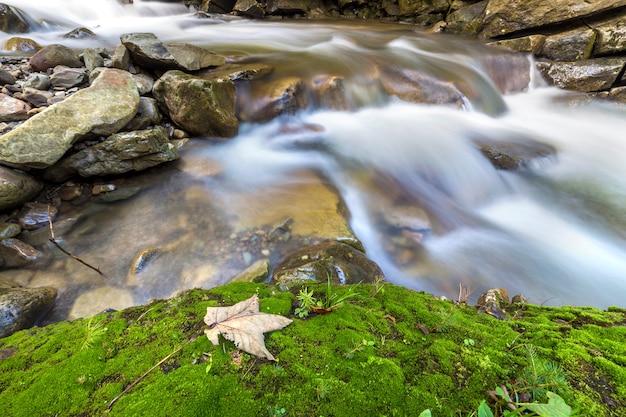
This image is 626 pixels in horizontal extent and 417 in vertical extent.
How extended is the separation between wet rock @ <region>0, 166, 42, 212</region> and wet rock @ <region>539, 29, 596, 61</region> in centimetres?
1588

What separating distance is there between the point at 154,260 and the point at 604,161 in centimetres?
1078

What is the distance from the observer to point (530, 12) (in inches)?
470

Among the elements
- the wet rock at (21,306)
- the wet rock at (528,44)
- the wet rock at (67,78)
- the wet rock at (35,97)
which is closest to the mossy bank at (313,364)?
the wet rock at (21,306)

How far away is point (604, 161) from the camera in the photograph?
796 cm

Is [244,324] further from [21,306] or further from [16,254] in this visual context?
[16,254]

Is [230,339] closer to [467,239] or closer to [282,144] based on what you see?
[467,239]

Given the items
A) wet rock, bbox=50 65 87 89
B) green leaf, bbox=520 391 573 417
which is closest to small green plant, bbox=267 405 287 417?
green leaf, bbox=520 391 573 417

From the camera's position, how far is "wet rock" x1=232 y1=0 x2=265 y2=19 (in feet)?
56.1

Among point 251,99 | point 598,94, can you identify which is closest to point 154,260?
point 251,99

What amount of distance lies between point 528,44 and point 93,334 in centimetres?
1543

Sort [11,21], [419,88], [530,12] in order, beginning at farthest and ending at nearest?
[530,12], [11,21], [419,88]

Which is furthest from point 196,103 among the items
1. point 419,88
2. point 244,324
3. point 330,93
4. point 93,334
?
point 419,88

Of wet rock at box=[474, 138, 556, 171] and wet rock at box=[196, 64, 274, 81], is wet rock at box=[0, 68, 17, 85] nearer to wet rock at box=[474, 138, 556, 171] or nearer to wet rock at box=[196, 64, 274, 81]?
wet rock at box=[196, 64, 274, 81]

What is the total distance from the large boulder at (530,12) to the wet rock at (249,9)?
464 inches
